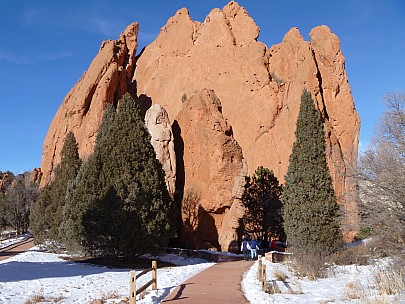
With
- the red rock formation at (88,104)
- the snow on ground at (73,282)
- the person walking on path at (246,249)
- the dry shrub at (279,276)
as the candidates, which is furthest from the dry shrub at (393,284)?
the red rock formation at (88,104)

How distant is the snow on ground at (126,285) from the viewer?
1071 cm

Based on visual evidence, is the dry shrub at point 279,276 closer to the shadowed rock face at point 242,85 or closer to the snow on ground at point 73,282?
the snow on ground at point 73,282

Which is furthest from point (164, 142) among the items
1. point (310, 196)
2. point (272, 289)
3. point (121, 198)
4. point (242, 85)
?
point (272, 289)

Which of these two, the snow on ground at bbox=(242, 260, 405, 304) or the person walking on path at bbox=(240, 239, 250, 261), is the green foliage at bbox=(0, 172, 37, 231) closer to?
the person walking on path at bbox=(240, 239, 250, 261)

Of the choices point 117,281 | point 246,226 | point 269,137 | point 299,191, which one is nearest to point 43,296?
point 117,281

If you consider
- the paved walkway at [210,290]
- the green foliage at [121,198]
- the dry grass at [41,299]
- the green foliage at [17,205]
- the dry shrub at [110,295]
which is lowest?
the dry grass at [41,299]

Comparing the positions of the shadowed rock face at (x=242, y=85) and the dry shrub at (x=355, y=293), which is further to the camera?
the shadowed rock face at (x=242, y=85)

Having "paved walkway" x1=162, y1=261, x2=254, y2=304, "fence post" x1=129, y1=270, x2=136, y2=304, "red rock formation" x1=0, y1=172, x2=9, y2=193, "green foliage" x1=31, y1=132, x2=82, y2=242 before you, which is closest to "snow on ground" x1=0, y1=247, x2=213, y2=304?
"paved walkway" x1=162, y1=261, x2=254, y2=304

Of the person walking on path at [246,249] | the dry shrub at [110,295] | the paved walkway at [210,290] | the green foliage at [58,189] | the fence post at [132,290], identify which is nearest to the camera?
the fence post at [132,290]

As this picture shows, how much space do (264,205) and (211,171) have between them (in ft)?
16.2

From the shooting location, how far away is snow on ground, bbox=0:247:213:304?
1138 cm

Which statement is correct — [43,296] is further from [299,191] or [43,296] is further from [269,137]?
[269,137]

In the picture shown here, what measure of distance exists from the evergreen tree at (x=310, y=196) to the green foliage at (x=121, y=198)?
22.2 feet

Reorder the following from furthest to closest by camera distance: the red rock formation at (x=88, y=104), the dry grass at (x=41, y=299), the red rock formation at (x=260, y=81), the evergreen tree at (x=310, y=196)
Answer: the red rock formation at (x=88, y=104), the red rock formation at (x=260, y=81), the evergreen tree at (x=310, y=196), the dry grass at (x=41, y=299)
